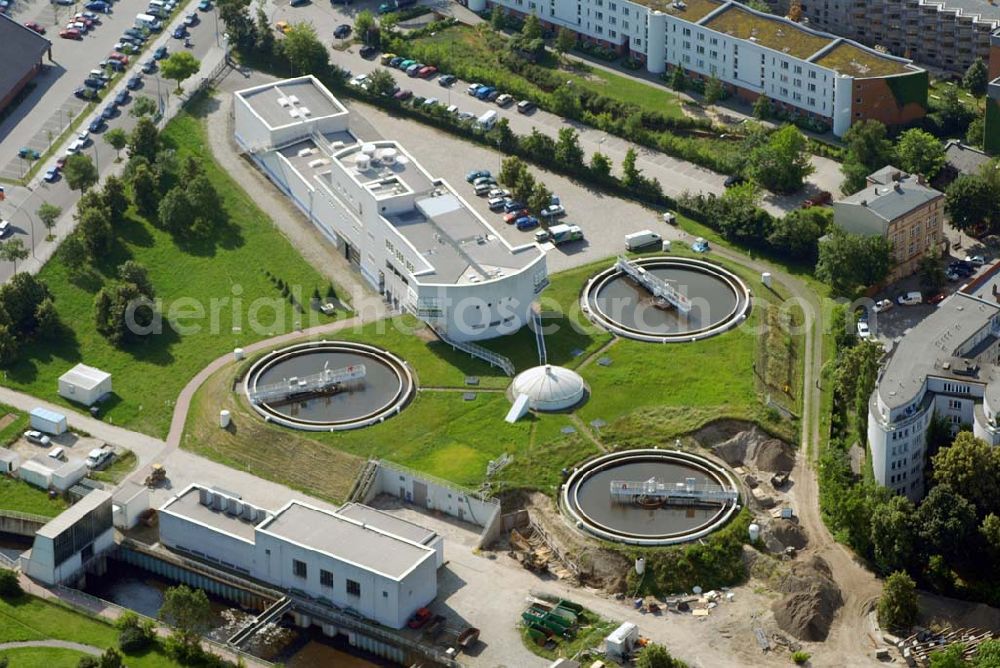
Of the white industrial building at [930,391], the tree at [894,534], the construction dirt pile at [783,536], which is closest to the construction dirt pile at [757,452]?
the construction dirt pile at [783,536]

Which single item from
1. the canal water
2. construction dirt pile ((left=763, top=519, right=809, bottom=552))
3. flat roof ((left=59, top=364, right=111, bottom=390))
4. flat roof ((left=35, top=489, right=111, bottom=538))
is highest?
flat roof ((left=35, top=489, right=111, bottom=538))

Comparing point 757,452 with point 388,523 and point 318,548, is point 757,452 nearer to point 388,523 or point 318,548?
point 388,523

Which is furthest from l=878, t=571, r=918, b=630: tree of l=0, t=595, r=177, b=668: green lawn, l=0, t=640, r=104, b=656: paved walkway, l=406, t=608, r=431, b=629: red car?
l=0, t=640, r=104, b=656: paved walkway

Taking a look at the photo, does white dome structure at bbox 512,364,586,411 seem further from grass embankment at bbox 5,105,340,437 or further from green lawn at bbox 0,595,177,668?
green lawn at bbox 0,595,177,668

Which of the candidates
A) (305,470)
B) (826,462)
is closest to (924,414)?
(826,462)

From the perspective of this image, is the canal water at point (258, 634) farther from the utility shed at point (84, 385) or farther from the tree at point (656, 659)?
the utility shed at point (84, 385)

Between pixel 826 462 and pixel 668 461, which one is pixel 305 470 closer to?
pixel 668 461
